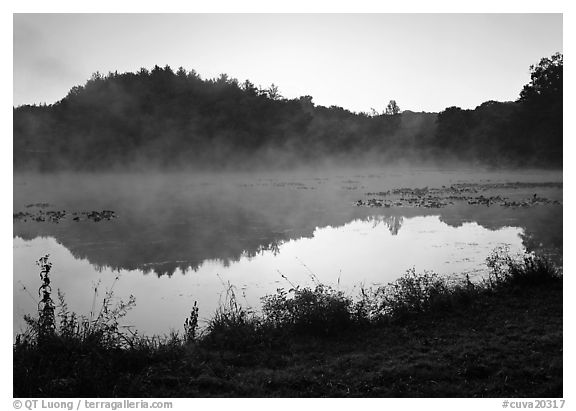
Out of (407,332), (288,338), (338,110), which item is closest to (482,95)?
(407,332)

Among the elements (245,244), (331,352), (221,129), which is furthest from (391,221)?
(221,129)

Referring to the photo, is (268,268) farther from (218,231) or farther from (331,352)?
(218,231)

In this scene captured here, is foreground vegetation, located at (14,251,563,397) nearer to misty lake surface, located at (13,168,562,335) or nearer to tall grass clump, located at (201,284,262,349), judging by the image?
tall grass clump, located at (201,284,262,349)

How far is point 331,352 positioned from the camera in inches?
272

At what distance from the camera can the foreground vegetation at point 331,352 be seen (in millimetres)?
5645

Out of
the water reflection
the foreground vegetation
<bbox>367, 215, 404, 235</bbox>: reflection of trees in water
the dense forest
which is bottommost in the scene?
the foreground vegetation

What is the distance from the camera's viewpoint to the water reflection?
9547 millimetres

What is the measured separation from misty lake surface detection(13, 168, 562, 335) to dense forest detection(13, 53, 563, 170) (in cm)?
1902

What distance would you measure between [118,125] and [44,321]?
51456 mm

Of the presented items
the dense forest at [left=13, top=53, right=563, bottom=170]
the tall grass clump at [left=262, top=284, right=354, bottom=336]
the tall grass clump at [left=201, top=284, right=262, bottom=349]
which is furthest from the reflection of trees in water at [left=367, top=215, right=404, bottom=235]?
the dense forest at [left=13, top=53, right=563, bottom=170]

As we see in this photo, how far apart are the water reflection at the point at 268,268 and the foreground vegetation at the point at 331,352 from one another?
1.54 meters
